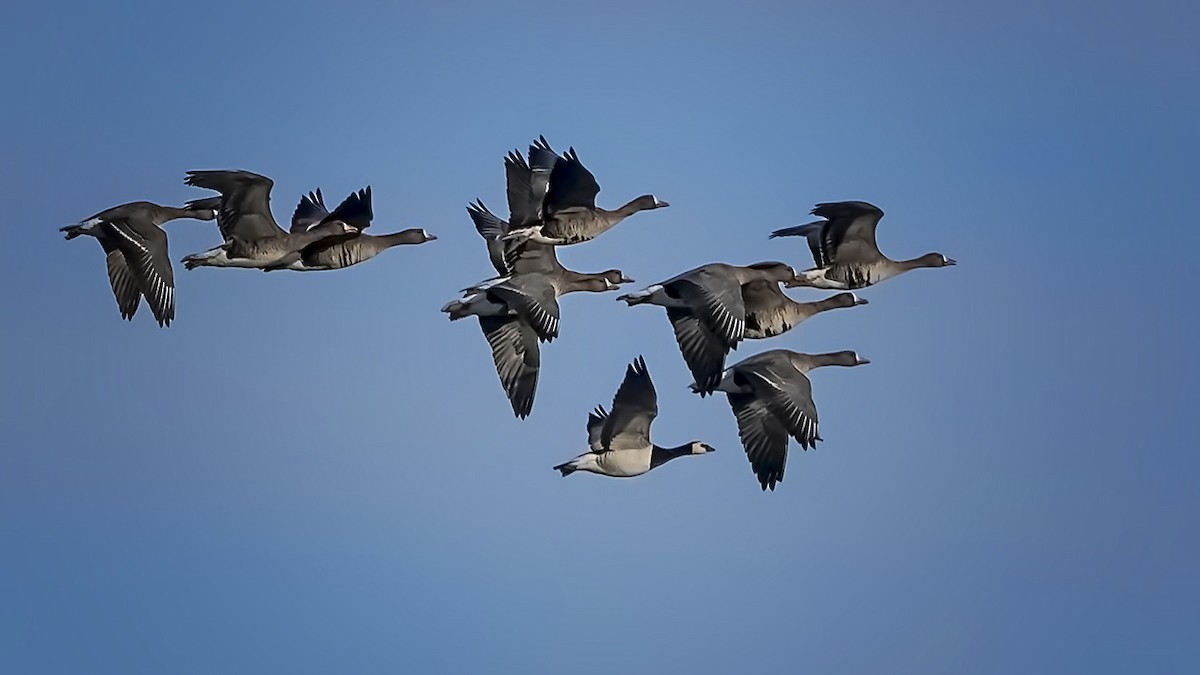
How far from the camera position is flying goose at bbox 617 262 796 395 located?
3312 cm

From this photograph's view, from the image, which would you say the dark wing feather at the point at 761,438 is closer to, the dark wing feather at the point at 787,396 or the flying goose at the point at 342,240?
the dark wing feather at the point at 787,396

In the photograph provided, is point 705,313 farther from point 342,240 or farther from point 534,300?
point 342,240

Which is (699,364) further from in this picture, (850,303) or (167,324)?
(167,324)

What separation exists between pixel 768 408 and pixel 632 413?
2.89 meters

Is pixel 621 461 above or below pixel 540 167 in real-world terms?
below

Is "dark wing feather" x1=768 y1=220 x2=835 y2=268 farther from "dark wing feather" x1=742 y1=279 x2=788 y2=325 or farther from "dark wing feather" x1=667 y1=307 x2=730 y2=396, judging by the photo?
"dark wing feather" x1=667 y1=307 x2=730 y2=396

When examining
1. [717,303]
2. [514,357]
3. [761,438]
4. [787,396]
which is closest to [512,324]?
[514,357]

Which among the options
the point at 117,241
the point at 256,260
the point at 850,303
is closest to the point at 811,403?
the point at 850,303

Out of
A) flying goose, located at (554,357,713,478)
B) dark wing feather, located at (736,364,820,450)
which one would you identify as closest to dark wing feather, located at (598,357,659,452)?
flying goose, located at (554,357,713,478)

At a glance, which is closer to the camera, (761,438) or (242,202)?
(761,438)

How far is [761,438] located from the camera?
34.6 metres

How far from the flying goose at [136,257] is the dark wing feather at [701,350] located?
29.6ft

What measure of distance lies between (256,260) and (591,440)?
6357 mm

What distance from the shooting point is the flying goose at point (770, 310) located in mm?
35688
